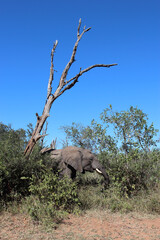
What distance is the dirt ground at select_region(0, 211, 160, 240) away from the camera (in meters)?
5.88

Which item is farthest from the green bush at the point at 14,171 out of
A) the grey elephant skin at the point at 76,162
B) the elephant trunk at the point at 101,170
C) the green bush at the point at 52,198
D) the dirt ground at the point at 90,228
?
the elephant trunk at the point at 101,170

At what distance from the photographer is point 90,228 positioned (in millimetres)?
6535

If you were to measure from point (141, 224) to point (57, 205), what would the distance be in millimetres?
2906

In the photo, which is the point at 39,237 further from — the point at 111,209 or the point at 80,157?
the point at 80,157

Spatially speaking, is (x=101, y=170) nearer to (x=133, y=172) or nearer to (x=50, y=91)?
(x=133, y=172)

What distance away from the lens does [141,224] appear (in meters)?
7.05

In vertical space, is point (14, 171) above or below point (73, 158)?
below

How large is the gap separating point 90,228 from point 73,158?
167 inches

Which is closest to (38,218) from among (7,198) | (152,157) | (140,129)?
(7,198)

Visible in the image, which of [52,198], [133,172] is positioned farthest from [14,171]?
[133,172]

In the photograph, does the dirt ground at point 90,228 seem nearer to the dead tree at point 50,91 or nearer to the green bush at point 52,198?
the green bush at point 52,198

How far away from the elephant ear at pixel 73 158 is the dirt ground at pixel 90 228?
2819 mm

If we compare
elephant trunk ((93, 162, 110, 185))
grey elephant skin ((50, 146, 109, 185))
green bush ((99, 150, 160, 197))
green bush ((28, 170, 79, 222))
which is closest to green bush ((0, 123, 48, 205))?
green bush ((28, 170, 79, 222))

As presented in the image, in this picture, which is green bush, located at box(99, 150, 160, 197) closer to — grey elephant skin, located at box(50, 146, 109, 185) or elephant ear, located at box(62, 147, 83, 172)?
grey elephant skin, located at box(50, 146, 109, 185)
